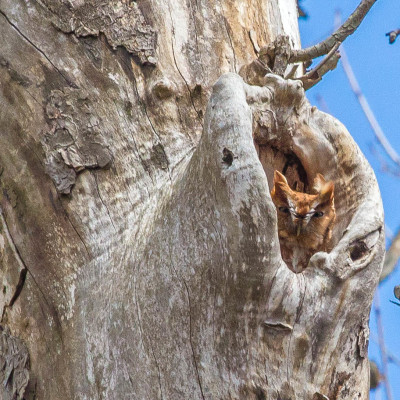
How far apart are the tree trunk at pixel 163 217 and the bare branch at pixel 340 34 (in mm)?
174

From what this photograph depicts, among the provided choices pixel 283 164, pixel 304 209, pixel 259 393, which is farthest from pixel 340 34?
pixel 259 393

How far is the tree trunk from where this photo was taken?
4.99ft

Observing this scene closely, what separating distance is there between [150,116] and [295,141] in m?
0.49

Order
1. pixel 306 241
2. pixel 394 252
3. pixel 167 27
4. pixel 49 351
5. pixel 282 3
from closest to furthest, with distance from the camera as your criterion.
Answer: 1. pixel 49 351
2. pixel 167 27
3. pixel 306 241
4. pixel 282 3
5. pixel 394 252

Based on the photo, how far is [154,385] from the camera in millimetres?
1563

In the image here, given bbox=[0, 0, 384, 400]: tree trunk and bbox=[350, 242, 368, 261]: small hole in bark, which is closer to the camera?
bbox=[0, 0, 384, 400]: tree trunk

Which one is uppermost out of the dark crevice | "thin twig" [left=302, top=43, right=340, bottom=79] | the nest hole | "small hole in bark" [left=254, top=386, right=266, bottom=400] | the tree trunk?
"thin twig" [left=302, top=43, right=340, bottom=79]

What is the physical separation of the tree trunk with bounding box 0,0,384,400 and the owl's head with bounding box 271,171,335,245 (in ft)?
0.20

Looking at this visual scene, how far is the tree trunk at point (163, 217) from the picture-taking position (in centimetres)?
152

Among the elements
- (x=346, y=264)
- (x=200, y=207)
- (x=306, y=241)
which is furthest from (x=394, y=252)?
(x=200, y=207)

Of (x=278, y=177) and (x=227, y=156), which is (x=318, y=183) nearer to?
(x=278, y=177)

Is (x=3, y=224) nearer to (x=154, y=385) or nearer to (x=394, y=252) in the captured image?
(x=154, y=385)

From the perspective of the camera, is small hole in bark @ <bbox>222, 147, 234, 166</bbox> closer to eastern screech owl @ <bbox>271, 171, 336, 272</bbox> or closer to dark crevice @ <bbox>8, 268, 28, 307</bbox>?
eastern screech owl @ <bbox>271, 171, 336, 272</bbox>

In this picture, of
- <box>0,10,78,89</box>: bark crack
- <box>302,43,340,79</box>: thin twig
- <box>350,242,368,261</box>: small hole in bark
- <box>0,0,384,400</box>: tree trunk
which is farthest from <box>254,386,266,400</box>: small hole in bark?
<box>302,43,340,79</box>: thin twig
